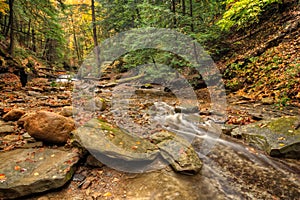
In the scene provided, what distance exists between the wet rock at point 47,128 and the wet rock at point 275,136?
449 cm

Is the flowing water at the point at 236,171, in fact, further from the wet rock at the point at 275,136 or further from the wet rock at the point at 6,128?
the wet rock at the point at 6,128

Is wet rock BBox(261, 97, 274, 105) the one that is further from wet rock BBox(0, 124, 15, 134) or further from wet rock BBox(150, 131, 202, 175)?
wet rock BBox(0, 124, 15, 134)

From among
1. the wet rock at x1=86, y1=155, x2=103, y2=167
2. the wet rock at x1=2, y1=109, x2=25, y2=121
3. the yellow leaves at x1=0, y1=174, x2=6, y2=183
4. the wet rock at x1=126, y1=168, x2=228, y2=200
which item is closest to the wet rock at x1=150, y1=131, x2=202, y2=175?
the wet rock at x1=126, y1=168, x2=228, y2=200

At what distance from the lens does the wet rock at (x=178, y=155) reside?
352 centimetres

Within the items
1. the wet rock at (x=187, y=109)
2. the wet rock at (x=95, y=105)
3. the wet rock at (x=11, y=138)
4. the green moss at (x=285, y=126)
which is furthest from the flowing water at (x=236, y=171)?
the wet rock at (x=11, y=138)

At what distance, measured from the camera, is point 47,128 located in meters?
3.78

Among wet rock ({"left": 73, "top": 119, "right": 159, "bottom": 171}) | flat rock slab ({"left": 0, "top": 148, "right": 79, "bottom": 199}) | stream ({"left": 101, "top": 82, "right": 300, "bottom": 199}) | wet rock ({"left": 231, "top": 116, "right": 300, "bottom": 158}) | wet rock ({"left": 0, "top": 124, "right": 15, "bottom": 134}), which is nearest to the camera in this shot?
flat rock slab ({"left": 0, "top": 148, "right": 79, "bottom": 199})

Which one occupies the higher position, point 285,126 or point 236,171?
point 285,126

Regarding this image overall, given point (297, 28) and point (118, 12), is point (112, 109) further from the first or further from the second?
point (118, 12)

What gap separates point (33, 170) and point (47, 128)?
0.98 m

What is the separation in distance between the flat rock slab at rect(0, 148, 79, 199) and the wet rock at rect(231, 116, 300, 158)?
4.21m

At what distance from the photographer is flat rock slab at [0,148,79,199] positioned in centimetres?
262

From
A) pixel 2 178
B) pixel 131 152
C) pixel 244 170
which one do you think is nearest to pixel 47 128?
pixel 2 178

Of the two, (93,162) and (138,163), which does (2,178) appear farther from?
(138,163)
